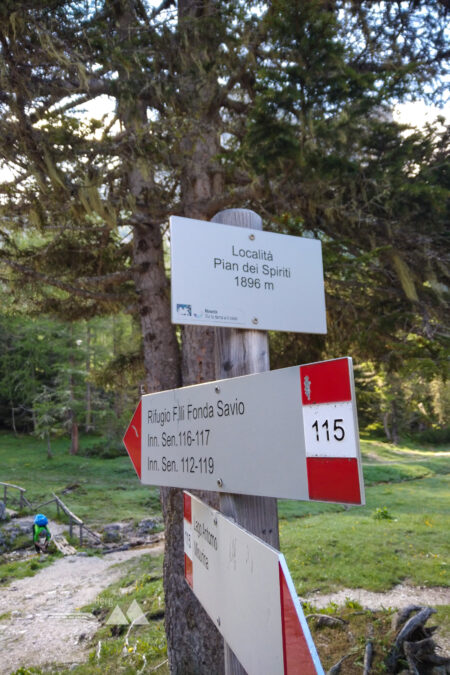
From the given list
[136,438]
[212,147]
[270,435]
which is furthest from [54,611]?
[270,435]

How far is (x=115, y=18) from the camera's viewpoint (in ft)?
21.3

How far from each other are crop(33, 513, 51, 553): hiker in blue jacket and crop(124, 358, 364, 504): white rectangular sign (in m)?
12.8

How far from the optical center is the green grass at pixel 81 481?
17812 mm

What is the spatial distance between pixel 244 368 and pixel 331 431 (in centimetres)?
87

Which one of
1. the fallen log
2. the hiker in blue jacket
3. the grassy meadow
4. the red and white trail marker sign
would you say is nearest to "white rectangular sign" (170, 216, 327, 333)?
the red and white trail marker sign

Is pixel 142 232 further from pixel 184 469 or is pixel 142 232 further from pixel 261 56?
pixel 184 469

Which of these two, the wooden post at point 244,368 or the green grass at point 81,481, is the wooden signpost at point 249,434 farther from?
the green grass at point 81,481

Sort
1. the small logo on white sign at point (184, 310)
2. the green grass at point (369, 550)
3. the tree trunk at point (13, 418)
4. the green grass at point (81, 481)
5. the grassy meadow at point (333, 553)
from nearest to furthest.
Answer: the small logo on white sign at point (184, 310) → the grassy meadow at point (333, 553) → the green grass at point (369, 550) → the green grass at point (81, 481) → the tree trunk at point (13, 418)

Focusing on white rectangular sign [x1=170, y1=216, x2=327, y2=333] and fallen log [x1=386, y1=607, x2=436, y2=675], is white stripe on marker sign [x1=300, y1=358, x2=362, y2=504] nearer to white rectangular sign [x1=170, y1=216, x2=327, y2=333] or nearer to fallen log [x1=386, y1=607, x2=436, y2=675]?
white rectangular sign [x1=170, y1=216, x2=327, y2=333]

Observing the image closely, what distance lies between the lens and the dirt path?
7.05 metres

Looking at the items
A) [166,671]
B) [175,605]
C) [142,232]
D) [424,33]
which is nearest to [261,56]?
[424,33]

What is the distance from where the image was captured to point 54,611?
29.3 feet

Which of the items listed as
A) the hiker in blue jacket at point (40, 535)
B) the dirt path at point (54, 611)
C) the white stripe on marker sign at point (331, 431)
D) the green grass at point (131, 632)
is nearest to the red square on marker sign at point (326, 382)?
the white stripe on marker sign at point (331, 431)

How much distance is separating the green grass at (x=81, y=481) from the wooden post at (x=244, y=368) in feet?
51.4
